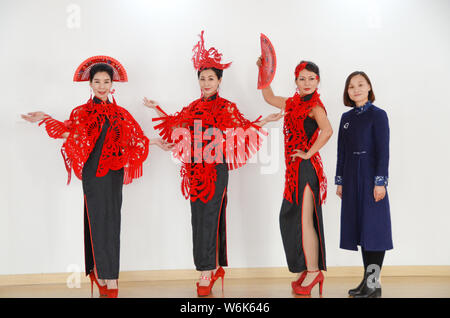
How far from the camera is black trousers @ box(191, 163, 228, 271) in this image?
261 centimetres

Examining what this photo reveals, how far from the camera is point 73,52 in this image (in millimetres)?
3127

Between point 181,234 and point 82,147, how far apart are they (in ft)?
3.45

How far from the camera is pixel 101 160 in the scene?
8.18ft

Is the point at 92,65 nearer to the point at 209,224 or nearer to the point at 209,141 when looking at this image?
the point at 209,141

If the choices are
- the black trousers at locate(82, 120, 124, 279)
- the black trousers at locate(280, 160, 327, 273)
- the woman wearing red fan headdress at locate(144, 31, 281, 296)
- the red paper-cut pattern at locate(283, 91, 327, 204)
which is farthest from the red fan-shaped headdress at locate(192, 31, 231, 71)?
the black trousers at locate(280, 160, 327, 273)

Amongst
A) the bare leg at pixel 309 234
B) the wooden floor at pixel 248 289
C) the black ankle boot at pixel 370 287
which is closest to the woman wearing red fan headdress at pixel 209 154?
the wooden floor at pixel 248 289

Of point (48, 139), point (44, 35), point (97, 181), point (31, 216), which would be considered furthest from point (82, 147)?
point (44, 35)

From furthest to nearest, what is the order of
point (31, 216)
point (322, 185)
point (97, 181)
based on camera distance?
point (31, 216), point (322, 185), point (97, 181)

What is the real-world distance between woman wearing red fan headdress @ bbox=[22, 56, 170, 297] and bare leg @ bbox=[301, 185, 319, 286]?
1.11 m

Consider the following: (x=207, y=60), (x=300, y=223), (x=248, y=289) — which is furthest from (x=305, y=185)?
(x=207, y=60)

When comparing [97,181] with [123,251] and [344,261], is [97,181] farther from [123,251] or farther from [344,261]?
[344,261]

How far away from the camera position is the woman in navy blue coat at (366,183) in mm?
Result: 2461

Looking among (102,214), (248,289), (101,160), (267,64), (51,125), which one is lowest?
(248,289)

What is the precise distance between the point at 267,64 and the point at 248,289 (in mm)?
1529
